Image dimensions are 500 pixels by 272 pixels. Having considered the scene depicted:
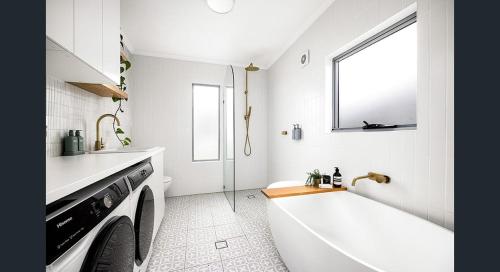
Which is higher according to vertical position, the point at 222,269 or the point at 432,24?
the point at 432,24

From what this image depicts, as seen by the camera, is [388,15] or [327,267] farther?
[388,15]

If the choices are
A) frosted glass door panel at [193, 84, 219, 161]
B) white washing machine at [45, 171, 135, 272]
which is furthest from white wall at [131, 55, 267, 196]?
white washing machine at [45, 171, 135, 272]

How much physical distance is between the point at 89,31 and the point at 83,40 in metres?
0.12

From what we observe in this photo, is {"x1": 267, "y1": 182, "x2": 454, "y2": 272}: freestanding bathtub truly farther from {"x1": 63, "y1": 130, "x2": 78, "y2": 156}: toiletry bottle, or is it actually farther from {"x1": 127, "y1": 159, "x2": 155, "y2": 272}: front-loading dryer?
{"x1": 63, "y1": 130, "x2": 78, "y2": 156}: toiletry bottle

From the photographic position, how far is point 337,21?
175 centimetres

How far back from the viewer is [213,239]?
1.81 meters

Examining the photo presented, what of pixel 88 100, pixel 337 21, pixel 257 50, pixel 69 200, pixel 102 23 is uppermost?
pixel 257 50

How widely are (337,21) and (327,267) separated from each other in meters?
2.03

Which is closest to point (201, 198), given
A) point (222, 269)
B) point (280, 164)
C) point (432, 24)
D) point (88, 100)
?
point (280, 164)

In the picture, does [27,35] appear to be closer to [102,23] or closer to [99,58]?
[99,58]

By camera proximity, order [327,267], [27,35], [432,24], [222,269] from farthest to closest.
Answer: [222,269] → [432,24] → [327,267] → [27,35]

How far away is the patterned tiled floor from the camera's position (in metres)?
1.45

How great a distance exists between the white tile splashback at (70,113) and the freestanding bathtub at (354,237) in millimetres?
1490

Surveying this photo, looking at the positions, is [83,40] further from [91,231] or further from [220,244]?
[220,244]
